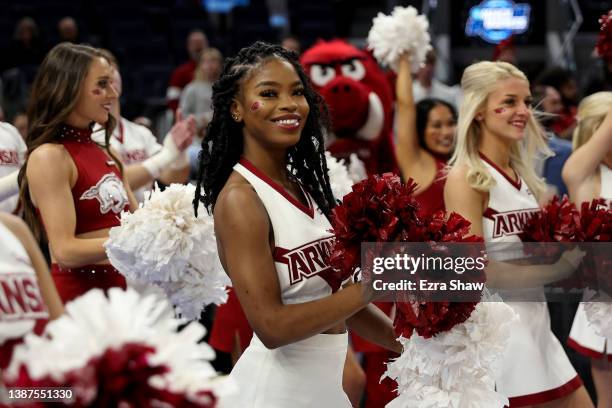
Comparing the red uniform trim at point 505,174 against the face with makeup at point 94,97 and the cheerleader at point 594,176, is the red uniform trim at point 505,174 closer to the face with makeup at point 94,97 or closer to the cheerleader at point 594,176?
the cheerleader at point 594,176

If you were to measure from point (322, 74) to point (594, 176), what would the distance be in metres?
1.81

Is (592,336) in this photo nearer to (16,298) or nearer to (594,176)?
(594,176)

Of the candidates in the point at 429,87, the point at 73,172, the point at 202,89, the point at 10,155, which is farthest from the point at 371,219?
the point at 429,87

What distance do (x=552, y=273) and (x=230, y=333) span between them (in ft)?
5.06

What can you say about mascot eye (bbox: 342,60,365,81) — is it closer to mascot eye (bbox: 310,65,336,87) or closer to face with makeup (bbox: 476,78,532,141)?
mascot eye (bbox: 310,65,336,87)

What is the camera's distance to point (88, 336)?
1538 millimetres

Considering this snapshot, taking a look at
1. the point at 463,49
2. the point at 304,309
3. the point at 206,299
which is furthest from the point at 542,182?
A: the point at 463,49

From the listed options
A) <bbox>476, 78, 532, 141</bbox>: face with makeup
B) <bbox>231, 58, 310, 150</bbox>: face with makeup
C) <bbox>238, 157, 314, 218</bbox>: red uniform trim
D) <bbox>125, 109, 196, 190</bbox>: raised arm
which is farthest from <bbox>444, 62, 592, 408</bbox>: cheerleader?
<bbox>125, 109, 196, 190</bbox>: raised arm

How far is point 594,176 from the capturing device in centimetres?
389

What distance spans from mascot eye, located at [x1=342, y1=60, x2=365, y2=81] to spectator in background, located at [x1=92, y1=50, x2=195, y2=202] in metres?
1.01

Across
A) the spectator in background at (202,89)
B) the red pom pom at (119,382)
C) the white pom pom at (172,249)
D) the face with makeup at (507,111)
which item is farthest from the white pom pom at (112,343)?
the spectator in background at (202,89)

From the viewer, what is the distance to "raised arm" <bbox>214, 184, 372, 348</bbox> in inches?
91.1

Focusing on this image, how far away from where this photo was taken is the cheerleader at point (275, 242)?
236 cm

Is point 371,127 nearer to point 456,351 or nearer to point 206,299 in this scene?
point 206,299
